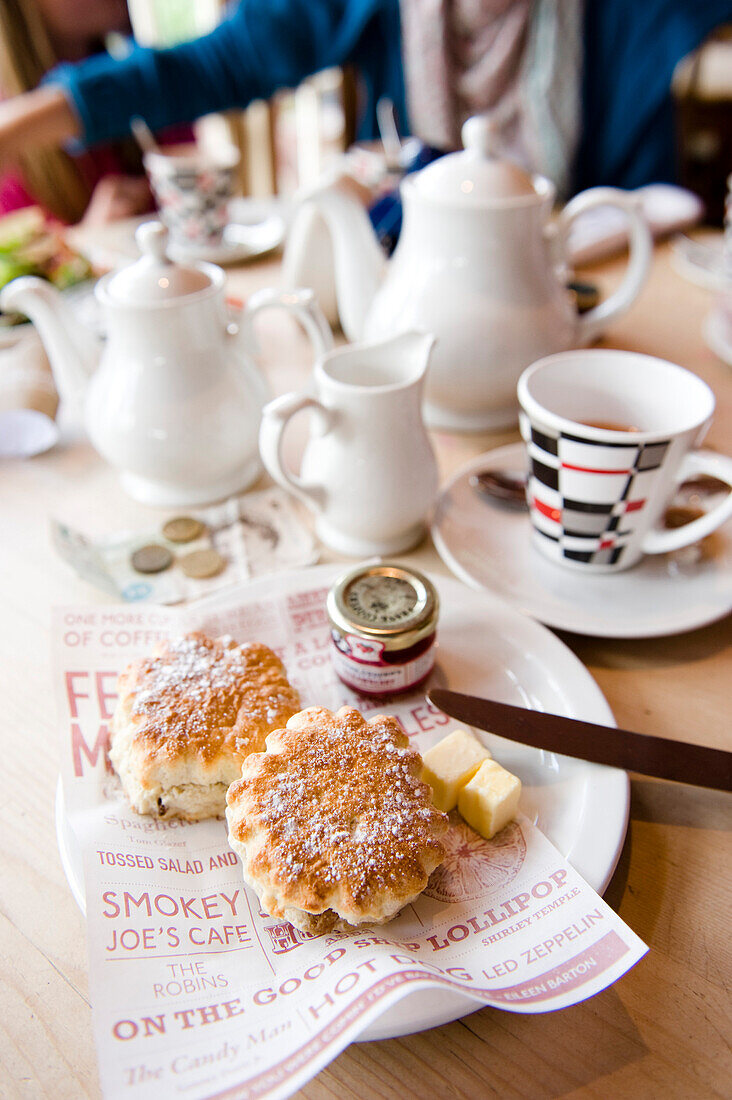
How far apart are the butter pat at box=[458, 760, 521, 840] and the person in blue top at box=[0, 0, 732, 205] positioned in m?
1.81

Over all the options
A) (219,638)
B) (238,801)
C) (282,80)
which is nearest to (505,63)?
(282,80)

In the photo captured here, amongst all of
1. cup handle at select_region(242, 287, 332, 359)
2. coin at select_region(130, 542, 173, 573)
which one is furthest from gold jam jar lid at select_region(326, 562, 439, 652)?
cup handle at select_region(242, 287, 332, 359)

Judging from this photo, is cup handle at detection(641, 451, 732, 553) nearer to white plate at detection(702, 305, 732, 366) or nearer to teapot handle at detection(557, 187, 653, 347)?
teapot handle at detection(557, 187, 653, 347)

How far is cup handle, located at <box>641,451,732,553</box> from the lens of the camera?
69cm

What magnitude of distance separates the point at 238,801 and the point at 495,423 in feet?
2.22

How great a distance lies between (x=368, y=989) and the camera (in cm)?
40

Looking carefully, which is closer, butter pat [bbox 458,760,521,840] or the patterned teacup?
butter pat [bbox 458,760,521,840]

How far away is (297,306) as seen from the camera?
0.85 m

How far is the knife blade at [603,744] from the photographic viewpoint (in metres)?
0.55

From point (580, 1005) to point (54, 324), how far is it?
0.85m

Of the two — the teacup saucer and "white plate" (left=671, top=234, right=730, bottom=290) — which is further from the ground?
"white plate" (left=671, top=234, right=730, bottom=290)

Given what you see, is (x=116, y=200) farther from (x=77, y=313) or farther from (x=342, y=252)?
(x=342, y=252)

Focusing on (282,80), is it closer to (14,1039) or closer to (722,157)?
(722,157)

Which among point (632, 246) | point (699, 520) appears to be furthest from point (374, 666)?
point (632, 246)
